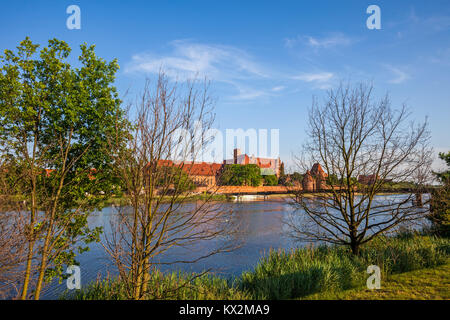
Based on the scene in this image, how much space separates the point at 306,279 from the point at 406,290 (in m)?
2.57

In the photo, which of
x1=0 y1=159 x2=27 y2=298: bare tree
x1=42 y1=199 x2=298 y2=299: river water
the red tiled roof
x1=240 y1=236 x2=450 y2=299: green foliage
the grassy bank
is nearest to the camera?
x1=0 y1=159 x2=27 y2=298: bare tree

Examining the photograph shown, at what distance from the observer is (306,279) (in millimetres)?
7352

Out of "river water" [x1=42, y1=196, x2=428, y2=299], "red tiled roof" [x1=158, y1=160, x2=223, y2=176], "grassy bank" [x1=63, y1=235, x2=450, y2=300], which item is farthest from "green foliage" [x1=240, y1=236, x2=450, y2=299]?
"red tiled roof" [x1=158, y1=160, x2=223, y2=176]

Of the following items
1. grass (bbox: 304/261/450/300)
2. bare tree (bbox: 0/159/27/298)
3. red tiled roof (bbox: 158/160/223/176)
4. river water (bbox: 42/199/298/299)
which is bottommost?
river water (bbox: 42/199/298/299)

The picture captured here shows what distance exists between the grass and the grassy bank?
A: 0.09 ft

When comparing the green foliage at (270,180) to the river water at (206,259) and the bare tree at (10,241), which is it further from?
the bare tree at (10,241)

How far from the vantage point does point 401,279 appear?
778 centimetres

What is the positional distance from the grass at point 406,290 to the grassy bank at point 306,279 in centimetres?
3

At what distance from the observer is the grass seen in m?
6.54

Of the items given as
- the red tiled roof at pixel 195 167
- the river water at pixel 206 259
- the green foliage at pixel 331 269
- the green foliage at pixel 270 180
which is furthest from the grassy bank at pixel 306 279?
the green foliage at pixel 270 180

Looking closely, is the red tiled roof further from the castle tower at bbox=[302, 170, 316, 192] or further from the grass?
the castle tower at bbox=[302, 170, 316, 192]

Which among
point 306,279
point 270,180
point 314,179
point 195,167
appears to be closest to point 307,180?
point 314,179
